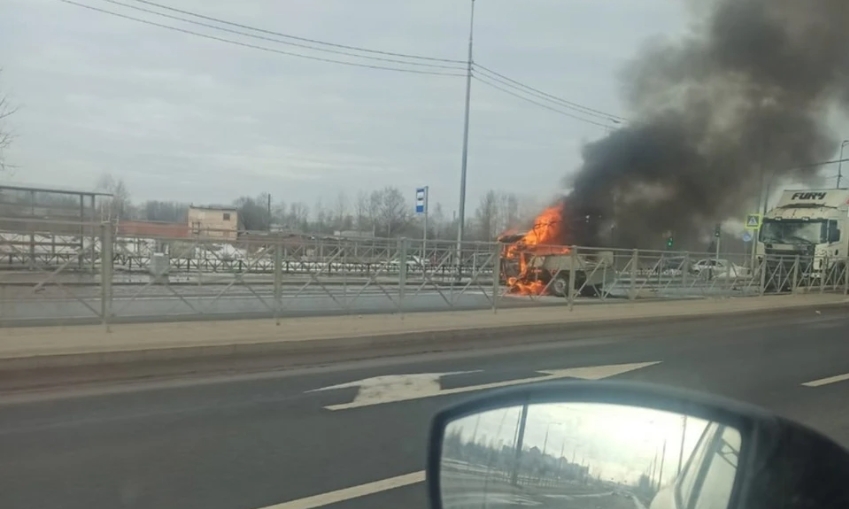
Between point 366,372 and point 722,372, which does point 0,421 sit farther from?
point 722,372

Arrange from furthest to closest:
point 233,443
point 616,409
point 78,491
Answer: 1. point 233,443
2. point 78,491
3. point 616,409

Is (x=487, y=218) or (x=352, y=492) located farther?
(x=487, y=218)

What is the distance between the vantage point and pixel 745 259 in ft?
66.4

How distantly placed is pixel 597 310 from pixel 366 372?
809cm

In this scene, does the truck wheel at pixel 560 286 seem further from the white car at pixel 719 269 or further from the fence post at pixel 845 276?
the fence post at pixel 845 276

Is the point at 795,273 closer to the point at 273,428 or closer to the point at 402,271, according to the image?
the point at 402,271

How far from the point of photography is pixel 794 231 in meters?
25.4

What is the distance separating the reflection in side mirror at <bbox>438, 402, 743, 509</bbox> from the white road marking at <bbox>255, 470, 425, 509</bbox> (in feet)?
7.24

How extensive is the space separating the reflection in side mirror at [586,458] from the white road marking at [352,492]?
2206 millimetres

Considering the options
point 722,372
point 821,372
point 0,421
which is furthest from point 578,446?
point 821,372

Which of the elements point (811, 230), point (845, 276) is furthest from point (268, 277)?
point (845, 276)

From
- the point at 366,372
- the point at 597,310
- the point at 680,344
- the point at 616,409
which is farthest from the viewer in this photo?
the point at 597,310

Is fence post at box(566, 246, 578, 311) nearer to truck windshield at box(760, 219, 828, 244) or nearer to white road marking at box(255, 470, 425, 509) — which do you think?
white road marking at box(255, 470, 425, 509)

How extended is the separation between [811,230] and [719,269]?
7.81 metres
